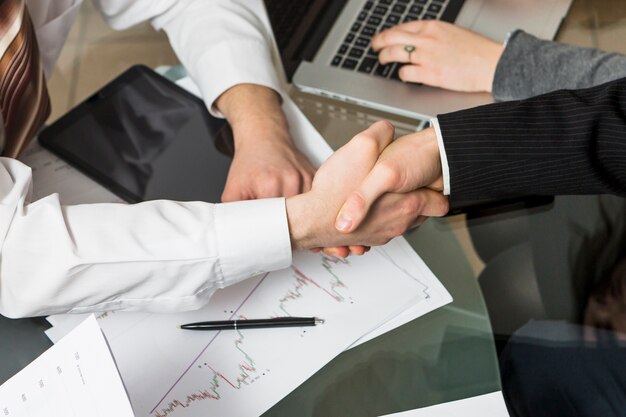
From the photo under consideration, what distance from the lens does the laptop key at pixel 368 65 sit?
1.14 metres

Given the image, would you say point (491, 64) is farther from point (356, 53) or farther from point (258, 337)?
point (258, 337)

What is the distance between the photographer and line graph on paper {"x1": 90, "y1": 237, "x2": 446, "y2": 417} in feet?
2.71

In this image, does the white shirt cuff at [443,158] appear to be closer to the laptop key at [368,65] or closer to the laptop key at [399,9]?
the laptop key at [368,65]

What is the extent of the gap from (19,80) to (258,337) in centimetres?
46

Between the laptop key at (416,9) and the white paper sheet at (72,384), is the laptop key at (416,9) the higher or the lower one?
the higher one

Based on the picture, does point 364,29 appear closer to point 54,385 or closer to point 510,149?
point 510,149

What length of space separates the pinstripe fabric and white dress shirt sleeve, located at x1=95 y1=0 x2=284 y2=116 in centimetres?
20

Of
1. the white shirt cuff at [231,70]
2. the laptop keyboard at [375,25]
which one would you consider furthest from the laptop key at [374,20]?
the white shirt cuff at [231,70]

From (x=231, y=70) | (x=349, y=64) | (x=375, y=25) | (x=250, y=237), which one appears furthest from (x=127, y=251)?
(x=375, y=25)

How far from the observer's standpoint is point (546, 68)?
1068 millimetres

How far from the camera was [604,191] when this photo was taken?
95 centimetres

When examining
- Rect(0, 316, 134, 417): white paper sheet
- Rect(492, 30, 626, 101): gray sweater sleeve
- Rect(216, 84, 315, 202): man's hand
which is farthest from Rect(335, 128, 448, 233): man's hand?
Rect(0, 316, 134, 417): white paper sheet

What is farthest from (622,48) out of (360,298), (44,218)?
(44,218)

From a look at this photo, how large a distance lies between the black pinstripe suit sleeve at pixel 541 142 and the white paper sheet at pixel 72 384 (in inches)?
18.8
